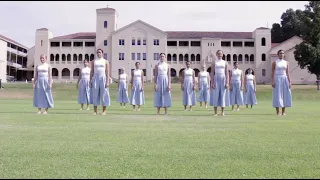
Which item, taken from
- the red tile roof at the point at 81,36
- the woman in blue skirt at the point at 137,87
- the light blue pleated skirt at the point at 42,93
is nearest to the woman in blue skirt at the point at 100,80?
the light blue pleated skirt at the point at 42,93

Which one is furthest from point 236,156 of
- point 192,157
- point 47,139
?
point 47,139

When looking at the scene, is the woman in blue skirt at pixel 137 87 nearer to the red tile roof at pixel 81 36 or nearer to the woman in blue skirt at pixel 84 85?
the woman in blue skirt at pixel 84 85

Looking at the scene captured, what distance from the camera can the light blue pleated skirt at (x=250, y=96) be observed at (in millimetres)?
22275

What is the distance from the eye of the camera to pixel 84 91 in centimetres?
2042

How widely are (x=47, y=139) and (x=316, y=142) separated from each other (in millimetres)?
4505

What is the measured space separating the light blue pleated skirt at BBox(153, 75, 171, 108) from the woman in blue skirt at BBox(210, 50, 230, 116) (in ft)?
5.62

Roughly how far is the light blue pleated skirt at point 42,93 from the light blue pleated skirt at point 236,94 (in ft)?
27.7

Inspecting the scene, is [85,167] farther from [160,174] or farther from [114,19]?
[114,19]

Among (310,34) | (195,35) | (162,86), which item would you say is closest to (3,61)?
(195,35)

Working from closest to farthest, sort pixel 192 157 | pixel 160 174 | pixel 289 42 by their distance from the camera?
pixel 160 174, pixel 192 157, pixel 289 42

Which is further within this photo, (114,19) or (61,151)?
(114,19)

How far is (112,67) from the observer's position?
91.9m

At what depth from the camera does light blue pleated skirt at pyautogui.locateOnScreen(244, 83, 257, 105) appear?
73.1 feet

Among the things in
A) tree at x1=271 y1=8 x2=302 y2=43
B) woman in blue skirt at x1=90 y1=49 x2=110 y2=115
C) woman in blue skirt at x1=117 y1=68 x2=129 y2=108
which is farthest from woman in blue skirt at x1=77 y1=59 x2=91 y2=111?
tree at x1=271 y1=8 x2=302 y2=43
